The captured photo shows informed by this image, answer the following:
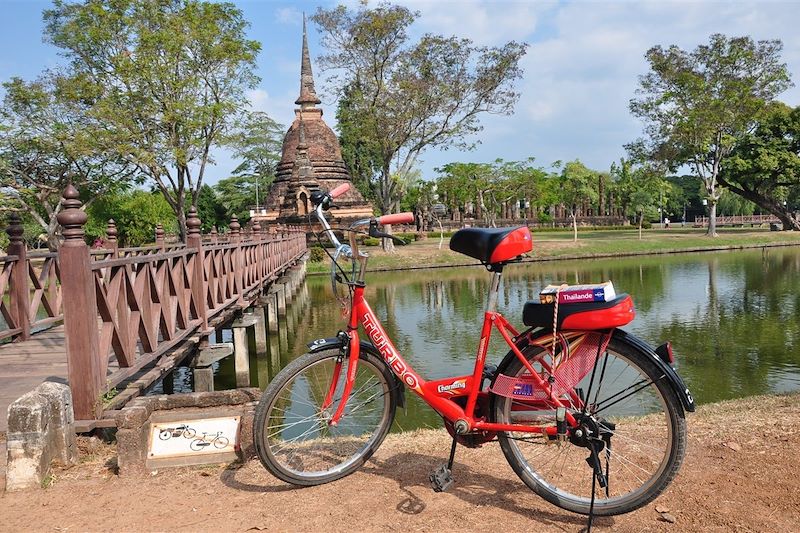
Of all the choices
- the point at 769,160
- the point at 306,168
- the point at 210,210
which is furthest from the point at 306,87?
the point at 769,160

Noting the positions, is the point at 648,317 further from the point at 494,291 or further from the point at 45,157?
the point at 45,157

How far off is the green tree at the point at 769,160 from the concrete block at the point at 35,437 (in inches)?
1527

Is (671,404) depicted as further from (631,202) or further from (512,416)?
(631,202)

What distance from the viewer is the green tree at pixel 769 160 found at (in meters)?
35.4

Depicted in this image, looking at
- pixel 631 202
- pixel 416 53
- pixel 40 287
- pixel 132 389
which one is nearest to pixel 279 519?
pixel 132 389

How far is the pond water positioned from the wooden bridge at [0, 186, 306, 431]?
2264 millimetres

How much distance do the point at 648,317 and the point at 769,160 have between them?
29183mm

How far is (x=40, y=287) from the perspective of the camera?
7.28 m

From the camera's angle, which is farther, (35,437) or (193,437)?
(193,437)

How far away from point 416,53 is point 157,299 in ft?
75.6

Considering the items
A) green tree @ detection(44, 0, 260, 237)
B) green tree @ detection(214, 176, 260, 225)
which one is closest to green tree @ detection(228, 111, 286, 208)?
green tree @ detection(214, 176, 260, 225)

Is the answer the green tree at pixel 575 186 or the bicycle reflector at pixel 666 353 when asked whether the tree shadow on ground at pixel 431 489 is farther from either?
the green tree at pixel 575 186

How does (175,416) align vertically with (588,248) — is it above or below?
above

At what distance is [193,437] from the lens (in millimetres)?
3338
